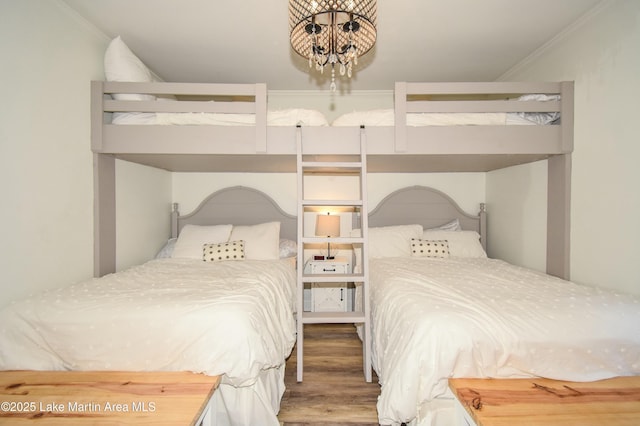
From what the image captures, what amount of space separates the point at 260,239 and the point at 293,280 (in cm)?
59

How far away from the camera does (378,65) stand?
9.52ft

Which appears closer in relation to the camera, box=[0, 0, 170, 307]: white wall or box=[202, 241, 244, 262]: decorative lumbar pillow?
box=[0, 0, 170, 307]: white wall

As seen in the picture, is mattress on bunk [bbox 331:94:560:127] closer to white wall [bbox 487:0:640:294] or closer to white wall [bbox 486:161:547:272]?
white wall [bbox 487:0:640:294]

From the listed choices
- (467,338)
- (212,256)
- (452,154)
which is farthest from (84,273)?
(452,154)

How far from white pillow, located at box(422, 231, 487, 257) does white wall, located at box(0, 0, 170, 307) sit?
3.04m

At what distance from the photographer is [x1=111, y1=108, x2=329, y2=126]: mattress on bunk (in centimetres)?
225

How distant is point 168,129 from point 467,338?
228 centimetres

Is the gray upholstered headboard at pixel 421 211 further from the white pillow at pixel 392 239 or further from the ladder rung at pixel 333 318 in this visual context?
the ladder rung at pixel 333 318

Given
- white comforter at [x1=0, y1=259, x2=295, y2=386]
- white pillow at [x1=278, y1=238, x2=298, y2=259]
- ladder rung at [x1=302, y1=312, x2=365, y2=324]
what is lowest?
ladder rung at [x1=302, y1=312, x2=365, y2=324]

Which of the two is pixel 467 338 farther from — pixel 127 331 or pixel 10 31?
pixel 10 31

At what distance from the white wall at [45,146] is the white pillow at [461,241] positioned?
304 centimetres

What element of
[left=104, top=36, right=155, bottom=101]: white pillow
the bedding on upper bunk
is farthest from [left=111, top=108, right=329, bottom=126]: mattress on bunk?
the bedding on upper bunk

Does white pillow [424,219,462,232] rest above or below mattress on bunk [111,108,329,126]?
below

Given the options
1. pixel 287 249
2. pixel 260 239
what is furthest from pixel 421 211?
pixel 260 239
